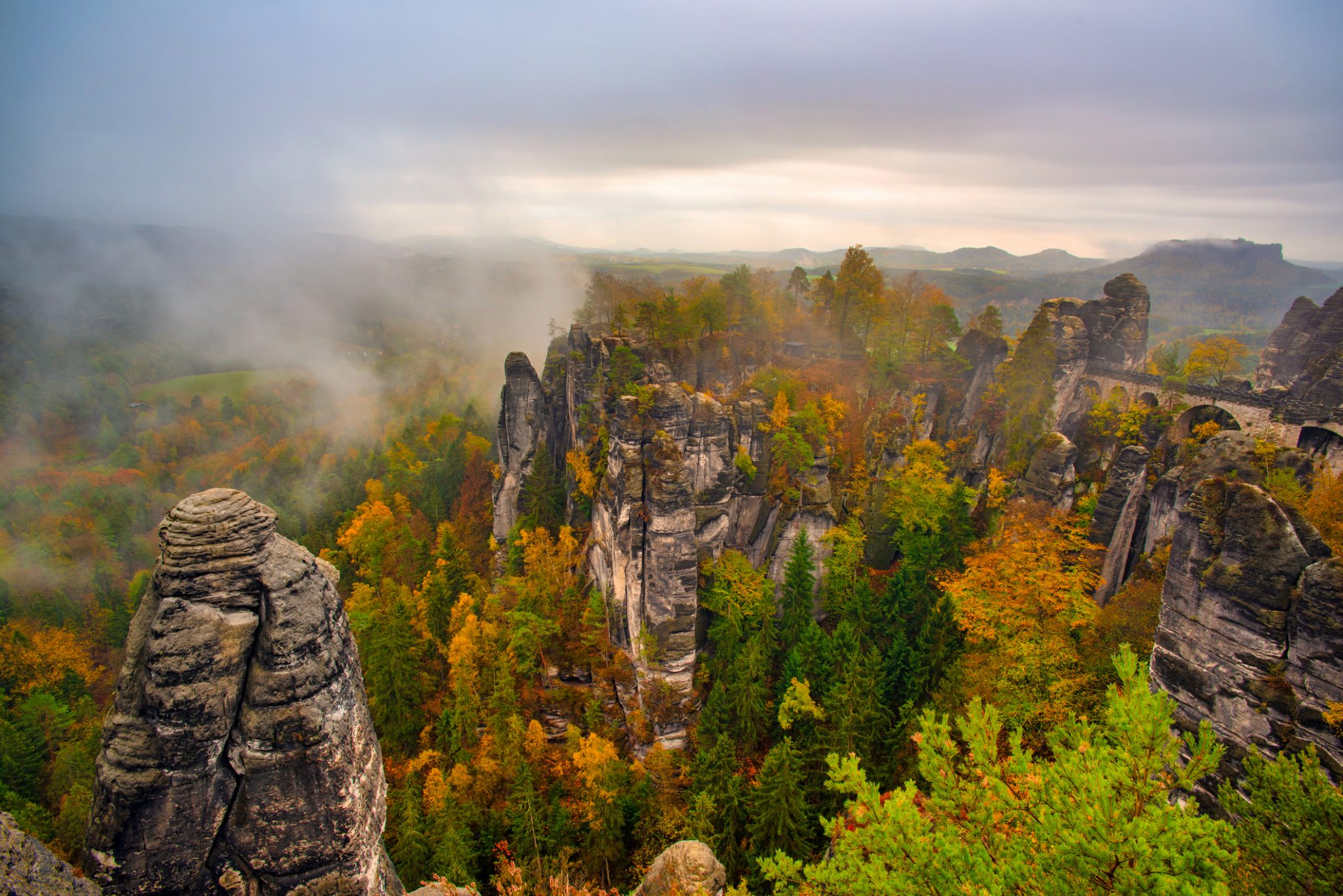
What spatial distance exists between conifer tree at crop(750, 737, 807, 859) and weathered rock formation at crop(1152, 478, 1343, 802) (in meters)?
12.7

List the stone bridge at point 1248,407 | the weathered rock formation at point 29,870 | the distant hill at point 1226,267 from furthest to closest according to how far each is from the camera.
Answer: the distant hill at point 1226,267
the stone bridge at point 1248,407
the weathered rock formation at point 29,870

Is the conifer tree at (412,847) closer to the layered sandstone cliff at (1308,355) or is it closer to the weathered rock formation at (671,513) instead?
the weathered rock formation at (671,513)

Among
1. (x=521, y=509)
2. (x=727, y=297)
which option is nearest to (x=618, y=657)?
(x=521, y=509)

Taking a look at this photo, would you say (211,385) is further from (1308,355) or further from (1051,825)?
(1308,355)

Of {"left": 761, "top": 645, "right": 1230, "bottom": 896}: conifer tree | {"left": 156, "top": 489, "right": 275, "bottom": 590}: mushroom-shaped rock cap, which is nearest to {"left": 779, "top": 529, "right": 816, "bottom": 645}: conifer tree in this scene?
{"left": 761, "top": 645, "right": 1230, "bottom": 896}: conifer tree

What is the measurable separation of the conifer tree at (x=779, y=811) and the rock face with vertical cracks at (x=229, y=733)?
646 inches

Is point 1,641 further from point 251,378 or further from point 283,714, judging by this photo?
point 251,378

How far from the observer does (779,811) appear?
73.2ft

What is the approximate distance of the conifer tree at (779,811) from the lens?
22.1 m

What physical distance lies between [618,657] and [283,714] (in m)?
24.2

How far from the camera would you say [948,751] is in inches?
448

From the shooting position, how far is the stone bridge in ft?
82.5

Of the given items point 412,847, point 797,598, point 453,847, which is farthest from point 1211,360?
point 412,847

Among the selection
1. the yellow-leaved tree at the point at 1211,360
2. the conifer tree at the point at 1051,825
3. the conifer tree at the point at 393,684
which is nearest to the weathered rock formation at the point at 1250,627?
the conifer tree at the point at 1051,825
